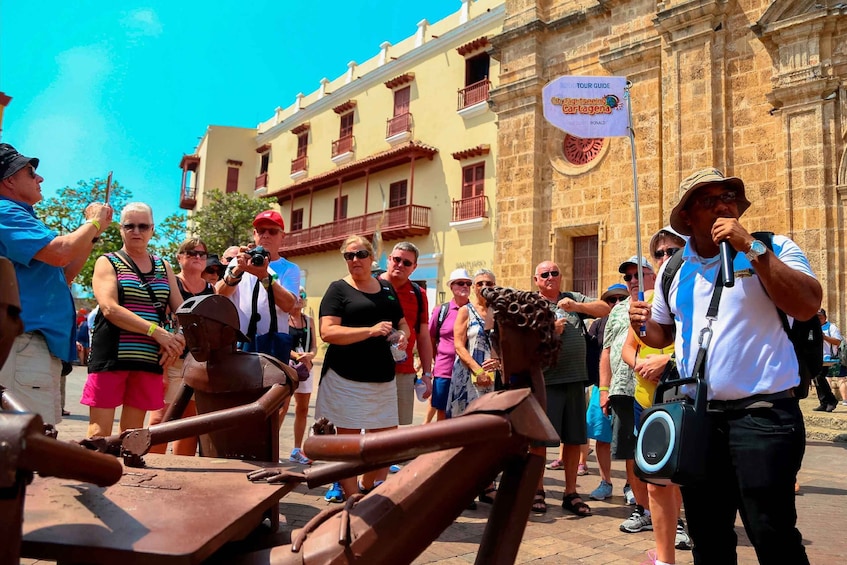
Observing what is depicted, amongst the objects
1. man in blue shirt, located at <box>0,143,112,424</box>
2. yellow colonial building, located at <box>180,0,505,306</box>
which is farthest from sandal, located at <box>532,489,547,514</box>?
yellow colonial building, located at <box>180,0,505,306</box>

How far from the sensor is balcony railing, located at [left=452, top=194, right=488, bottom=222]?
2080 cm

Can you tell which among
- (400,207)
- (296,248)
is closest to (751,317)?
(400,207)

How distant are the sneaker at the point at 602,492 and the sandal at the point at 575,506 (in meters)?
0.46

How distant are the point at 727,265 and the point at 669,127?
41.6 feet

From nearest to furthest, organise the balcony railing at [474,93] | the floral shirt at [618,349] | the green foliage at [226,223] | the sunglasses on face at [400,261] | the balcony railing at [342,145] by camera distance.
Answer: the floral shirt at [618,349] < the sunglasses on face at [400,261] < the balcony railing at [474,93] < the balcony railing at [342,145] < the green foliage at [226,223]

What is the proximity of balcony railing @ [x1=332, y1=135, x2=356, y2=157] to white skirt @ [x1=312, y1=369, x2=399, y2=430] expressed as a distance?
23.9m

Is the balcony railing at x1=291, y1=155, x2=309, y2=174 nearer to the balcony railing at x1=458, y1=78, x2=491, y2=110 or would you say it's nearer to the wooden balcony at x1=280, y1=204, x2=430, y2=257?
the wooden balcony at x1=280, y1=204, x2=430, y2=257

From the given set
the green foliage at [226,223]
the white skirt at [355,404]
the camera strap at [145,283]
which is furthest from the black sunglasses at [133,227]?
the green foliage at [226,223]

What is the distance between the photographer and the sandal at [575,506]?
4.68m

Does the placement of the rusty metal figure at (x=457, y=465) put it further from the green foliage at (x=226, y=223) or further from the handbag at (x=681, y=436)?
the green foliage at (x=226, y=223)

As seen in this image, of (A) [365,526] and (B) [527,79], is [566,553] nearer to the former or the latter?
A: (A) [365,526]

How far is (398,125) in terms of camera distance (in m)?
24.9

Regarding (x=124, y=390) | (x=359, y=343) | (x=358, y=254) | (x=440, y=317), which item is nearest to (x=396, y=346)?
(x=359, y=343)

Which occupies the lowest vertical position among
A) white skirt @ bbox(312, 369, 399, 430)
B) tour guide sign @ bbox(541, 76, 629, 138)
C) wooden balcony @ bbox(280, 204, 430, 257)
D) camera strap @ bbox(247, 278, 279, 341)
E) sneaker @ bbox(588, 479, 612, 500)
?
sneaker @ bbox(588, 479, 612, 500)
